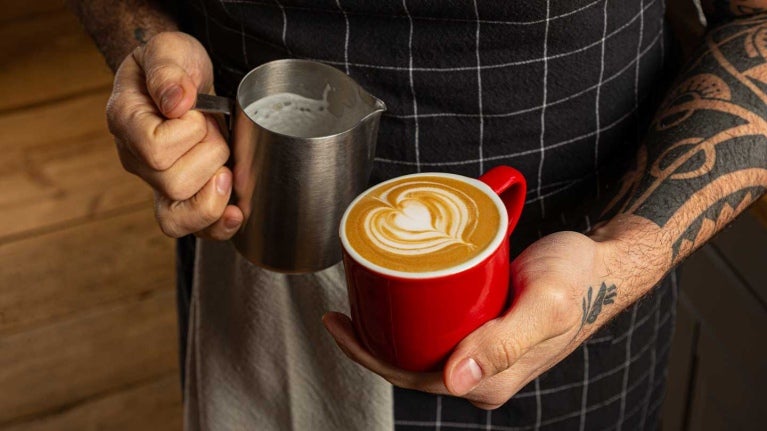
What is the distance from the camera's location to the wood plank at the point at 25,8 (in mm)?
2799

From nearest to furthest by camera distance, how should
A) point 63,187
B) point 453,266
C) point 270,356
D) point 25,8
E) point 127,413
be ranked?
point 453,266 → point 270,356 → point 127,413 → point 63,187 → point 25,8

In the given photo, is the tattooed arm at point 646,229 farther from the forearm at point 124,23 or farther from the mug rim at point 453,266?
the forearm at point 124,23

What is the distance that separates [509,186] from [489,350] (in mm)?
125

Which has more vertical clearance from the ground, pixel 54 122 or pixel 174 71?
pixel 174 71

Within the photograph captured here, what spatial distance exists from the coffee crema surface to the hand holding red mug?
0.21ft

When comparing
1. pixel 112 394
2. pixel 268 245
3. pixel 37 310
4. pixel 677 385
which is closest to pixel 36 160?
pixel 37 310

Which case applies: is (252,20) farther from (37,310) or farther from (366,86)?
(37,310)

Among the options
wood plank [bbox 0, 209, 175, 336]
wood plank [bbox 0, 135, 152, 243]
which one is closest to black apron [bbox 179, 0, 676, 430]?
wood plank [bbox 0, 209, 175, 336]

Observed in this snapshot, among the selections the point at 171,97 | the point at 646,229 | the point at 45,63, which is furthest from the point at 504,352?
the point at 45,63

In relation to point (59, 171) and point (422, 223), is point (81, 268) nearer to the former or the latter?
point (59, 171)

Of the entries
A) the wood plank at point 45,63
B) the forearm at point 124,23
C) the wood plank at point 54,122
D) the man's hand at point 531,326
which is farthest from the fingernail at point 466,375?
the wood plank at point 45,63

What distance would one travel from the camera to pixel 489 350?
666 millimetres

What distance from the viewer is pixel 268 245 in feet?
2.60

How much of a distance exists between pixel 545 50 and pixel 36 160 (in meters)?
1.84
